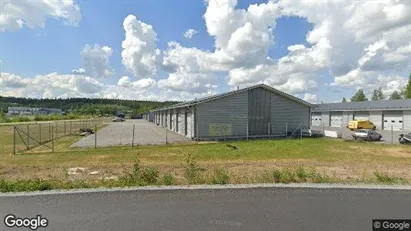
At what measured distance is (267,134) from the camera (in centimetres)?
2962

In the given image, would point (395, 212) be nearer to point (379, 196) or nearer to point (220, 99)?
point (379, 196)

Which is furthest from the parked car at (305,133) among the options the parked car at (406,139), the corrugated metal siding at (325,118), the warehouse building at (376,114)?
the corrugated metal siding at (325,118)

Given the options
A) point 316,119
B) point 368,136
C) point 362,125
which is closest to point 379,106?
point 362,125

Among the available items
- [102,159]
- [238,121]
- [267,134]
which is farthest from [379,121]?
[102,159]

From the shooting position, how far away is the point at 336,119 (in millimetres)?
53062

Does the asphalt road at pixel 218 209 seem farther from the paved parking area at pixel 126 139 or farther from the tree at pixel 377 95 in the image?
the tree at pixel 377 95

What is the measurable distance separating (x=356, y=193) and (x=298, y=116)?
2536 cm

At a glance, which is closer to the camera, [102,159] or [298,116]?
[102,159]

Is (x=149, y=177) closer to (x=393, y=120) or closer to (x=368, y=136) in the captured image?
(x=368, y=136)

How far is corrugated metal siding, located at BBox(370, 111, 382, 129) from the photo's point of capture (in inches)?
1682

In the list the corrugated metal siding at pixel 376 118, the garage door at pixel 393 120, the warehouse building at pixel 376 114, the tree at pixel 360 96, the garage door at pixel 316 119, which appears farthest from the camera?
the tree at pixel 360 96

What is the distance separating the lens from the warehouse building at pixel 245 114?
26938mm

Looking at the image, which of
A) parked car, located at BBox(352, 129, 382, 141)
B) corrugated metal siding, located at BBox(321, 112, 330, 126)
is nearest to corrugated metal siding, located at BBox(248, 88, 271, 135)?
parked car, located at BBox(352, 129, 382, 141)

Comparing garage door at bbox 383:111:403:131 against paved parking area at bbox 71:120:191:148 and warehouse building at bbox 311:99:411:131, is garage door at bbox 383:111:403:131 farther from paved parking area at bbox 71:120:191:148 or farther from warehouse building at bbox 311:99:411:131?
paved parking area at bbox 71:120:191:148
